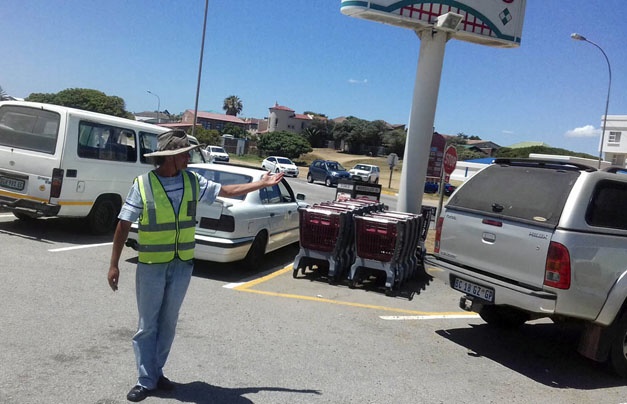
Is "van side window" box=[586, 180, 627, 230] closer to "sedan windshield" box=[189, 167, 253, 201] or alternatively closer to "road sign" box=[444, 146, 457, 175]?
"sedan windshield" box=[189, 167, 253, 201]

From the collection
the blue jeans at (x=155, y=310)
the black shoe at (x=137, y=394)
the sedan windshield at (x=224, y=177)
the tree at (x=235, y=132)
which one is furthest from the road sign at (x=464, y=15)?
the tree at (x=235, y=132)

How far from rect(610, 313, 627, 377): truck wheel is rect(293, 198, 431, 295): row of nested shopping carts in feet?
9.91

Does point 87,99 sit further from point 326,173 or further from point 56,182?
point 56,182

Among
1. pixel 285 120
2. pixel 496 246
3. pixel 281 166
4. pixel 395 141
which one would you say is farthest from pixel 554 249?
pixel 285 120

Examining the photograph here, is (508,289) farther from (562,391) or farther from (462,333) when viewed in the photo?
(462,333)

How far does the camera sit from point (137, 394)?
11.9ft

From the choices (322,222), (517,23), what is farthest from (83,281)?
(517,23)

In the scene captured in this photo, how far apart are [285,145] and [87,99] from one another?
116ft

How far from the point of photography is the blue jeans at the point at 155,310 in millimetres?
3652

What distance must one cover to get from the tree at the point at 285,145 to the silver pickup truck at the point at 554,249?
6241 cm

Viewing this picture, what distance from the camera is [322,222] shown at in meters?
7.98

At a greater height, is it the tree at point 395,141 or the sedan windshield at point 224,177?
the tree at point 395,141

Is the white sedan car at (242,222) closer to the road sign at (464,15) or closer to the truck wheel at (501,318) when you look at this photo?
the truck wheel at (501,318)

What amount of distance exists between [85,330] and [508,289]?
13.1ft
